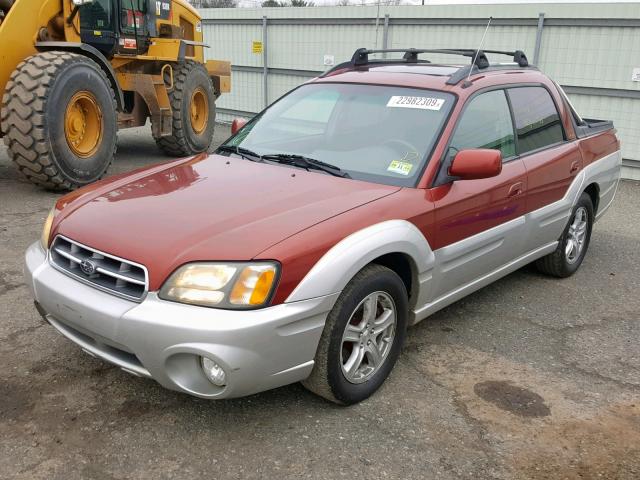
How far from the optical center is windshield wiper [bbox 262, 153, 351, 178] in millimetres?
3338

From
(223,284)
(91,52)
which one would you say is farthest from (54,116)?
(223,284)

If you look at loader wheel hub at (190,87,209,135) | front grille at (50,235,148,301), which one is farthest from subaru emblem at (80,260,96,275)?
loader wheel hub at (190,87,209,135)

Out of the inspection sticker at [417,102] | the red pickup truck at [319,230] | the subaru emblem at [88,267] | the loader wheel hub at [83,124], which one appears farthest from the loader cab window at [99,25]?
the subaru emblem at [88,267]

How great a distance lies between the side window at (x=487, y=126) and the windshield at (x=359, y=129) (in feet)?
0.52

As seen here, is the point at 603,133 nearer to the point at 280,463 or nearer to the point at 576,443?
the point at 576,443

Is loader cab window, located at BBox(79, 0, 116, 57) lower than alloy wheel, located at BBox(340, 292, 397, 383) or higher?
higher

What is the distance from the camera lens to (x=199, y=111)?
33.0 ft

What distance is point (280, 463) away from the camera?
2.57m

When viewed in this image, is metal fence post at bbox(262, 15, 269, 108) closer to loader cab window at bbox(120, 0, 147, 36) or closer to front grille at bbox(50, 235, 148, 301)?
loader cab window at bbox(120, 0, 147, 36)

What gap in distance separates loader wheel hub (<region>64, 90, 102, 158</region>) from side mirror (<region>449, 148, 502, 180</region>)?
188 inches

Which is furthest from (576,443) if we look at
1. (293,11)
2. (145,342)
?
(293,11)

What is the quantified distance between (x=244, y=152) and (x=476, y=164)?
1450 mm

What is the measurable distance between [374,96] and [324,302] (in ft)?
5.42

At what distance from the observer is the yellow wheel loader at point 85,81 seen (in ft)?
19.9
